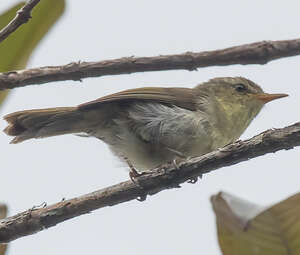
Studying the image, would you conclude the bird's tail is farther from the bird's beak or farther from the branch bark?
the bird's beak

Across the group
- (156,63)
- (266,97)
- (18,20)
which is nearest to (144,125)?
(266,97)

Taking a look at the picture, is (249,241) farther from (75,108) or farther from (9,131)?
(75,108)

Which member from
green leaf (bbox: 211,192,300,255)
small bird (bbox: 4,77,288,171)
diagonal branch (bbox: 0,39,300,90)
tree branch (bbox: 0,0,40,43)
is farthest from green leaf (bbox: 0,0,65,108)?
green leaf (bbox: 211,192,300,255)

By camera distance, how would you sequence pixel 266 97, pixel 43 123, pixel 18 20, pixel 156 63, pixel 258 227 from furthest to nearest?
pixel 266 97, pixel 43 123, pixel 156 63, pixel 18 20, pixel 258 227

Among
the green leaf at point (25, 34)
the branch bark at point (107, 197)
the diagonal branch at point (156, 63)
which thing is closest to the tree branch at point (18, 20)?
the green leaf at point (25, 34)

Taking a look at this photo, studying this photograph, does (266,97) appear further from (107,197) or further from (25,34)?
(107,197)

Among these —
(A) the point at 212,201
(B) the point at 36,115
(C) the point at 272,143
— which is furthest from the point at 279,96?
(A) the point at 212,201
